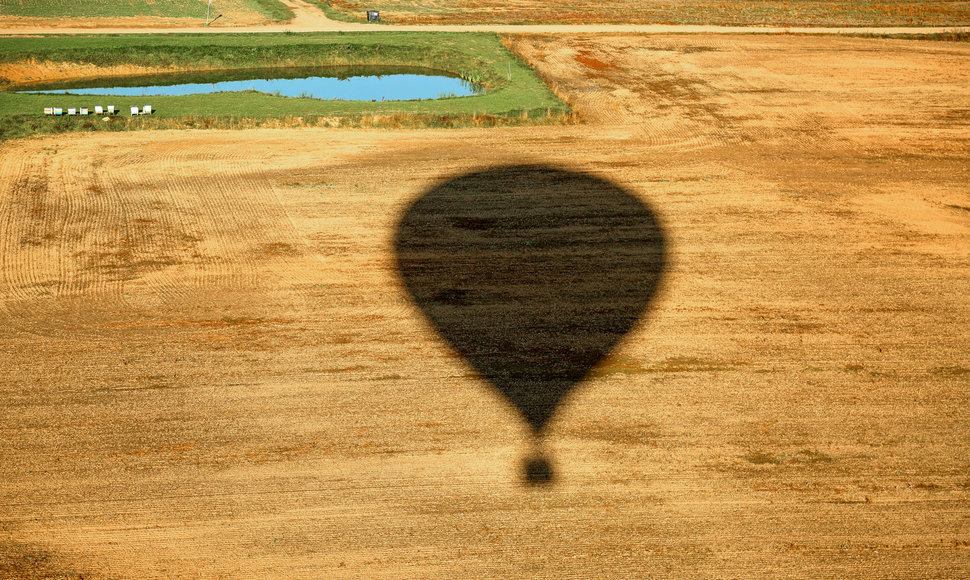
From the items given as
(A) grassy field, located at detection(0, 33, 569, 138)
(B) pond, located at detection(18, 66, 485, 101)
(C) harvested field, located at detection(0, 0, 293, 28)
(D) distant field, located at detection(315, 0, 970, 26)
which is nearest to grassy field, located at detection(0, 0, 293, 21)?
(C) harvested field, located at detection(0, 0, 293, 28)

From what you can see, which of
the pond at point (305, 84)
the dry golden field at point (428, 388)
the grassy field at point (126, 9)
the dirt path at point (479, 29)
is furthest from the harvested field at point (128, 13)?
the dry golden field at point (428, 388)

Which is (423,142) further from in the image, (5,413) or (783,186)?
(5,413)

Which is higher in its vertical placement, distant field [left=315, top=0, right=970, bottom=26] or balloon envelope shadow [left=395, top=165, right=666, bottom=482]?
distant field [left=315, top=0, right=970, bottom=26]

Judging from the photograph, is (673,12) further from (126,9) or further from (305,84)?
(126,9)

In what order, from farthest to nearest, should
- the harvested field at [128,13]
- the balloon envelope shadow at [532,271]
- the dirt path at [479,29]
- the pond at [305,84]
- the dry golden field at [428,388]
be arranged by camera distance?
the harvested field at [128,13] → the dirt path at [479,29] → the pond at [305,84] → the balloon envelope shadow at [532,271] → the dry golden field at [428,388]

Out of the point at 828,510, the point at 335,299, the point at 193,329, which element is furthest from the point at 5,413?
the point at 828,510

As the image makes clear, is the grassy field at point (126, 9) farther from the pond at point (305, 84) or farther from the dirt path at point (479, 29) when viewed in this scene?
the pond at point (305, 84)

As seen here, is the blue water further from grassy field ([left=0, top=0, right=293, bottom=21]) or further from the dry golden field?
grassy field ([left=0, top=0, right=293, bottom=21])
